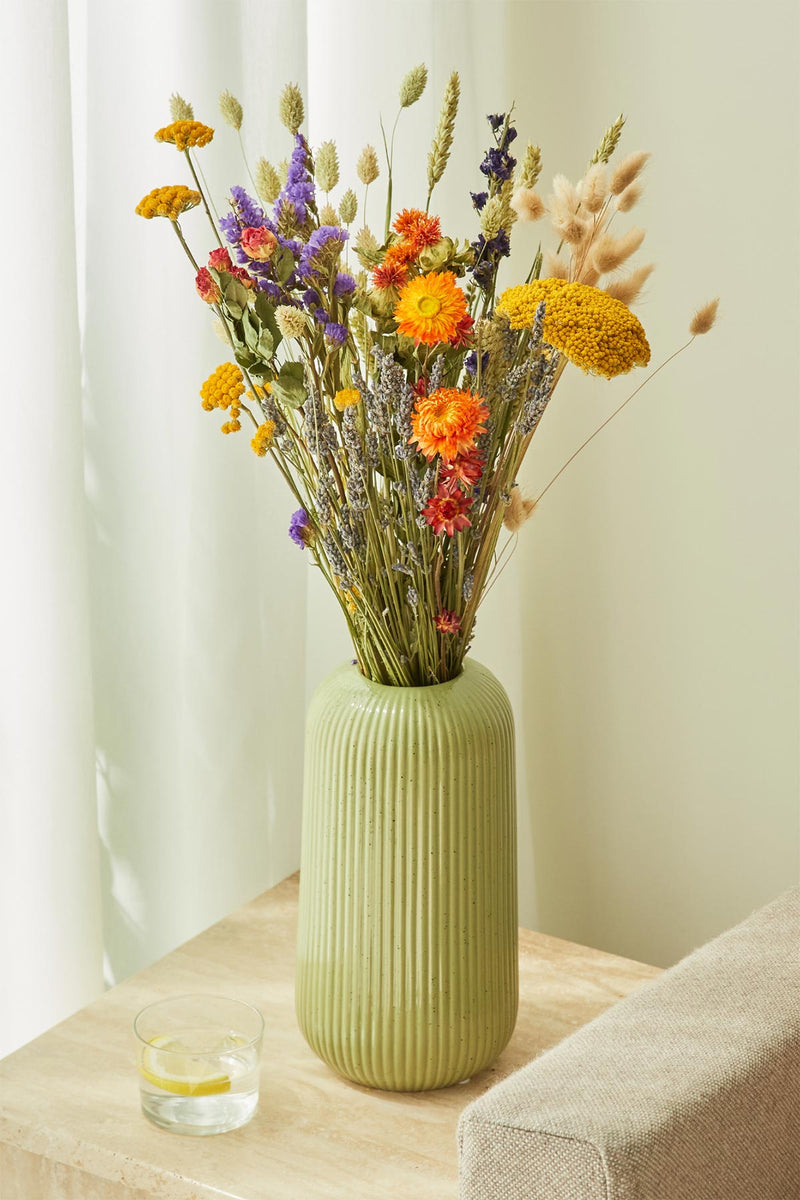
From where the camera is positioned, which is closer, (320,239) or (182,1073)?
(320,239)

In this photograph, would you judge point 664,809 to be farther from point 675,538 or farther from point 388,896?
point 388,896

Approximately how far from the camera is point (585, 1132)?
754 millimetres

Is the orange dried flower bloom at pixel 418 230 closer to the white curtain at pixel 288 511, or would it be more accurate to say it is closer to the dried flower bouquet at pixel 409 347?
the dried flower bouquet at pixel 409 347

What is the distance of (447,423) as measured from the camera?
2.79ft

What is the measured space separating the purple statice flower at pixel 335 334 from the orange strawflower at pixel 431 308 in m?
0.05

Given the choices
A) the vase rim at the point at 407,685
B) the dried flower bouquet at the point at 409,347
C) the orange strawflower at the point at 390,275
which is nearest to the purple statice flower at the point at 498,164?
the dried flower bouquet at the point at 409,347

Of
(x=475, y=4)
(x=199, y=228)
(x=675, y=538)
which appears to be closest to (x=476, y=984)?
(x=675, y=538)

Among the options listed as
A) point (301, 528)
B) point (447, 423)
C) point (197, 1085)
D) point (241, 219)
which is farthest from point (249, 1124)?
point (241, 219)

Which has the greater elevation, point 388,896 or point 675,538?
point 675,538

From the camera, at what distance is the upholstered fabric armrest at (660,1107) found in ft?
2.48

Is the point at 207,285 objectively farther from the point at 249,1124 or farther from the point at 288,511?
the point at 249,1124

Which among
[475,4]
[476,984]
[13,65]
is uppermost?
[475,4]

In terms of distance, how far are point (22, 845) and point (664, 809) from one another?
0.66m

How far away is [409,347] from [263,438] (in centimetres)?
12
